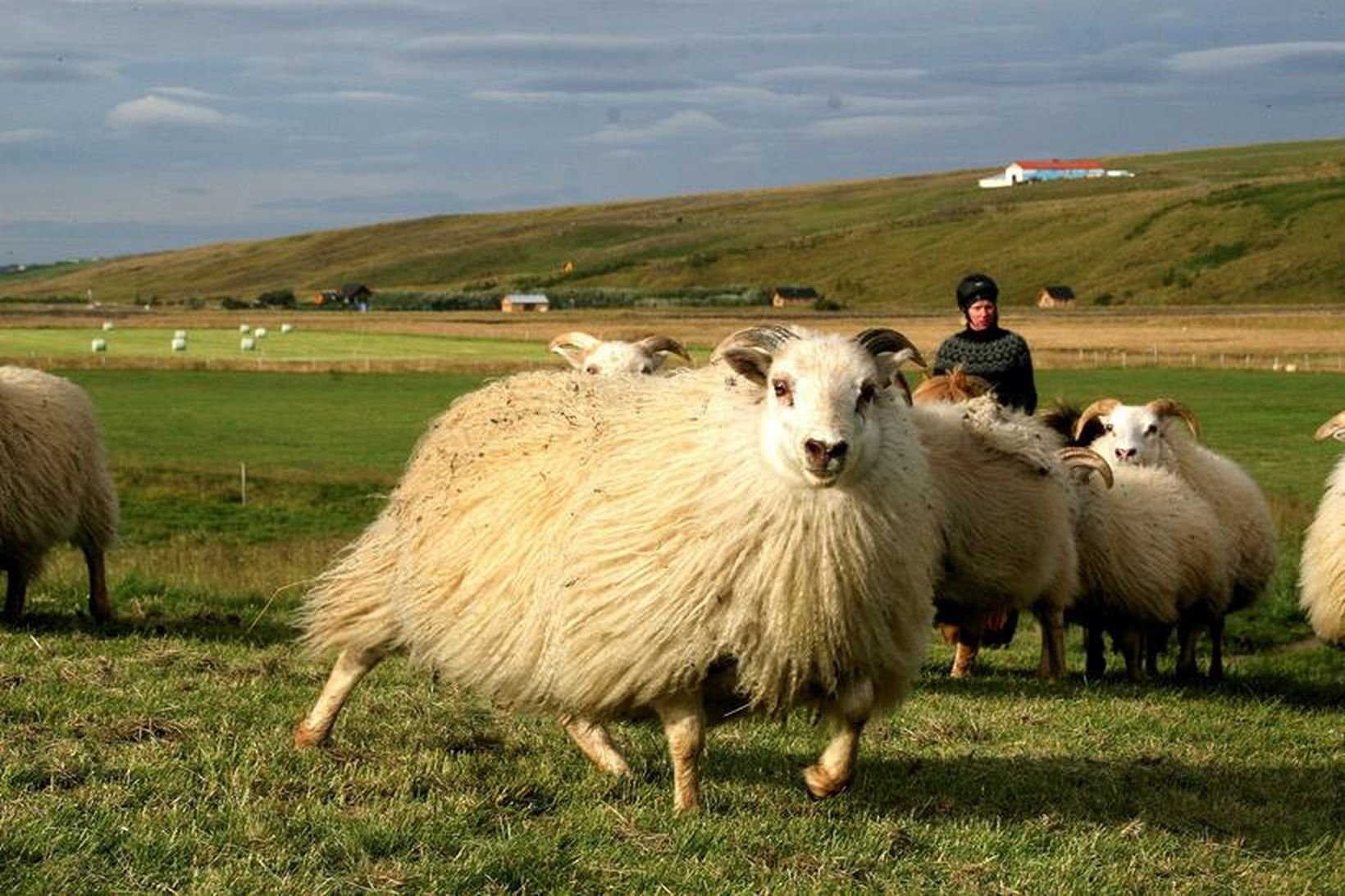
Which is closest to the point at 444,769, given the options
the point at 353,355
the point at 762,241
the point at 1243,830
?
the point at 1243,830

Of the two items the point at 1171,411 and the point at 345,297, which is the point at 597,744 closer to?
the point at 1171,411

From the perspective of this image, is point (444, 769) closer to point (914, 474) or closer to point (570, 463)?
point (570, 463)

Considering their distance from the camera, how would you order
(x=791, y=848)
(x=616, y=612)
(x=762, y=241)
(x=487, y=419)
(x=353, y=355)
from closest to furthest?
(x=791, y=848)
(x=616, y=612)
(x=487, y=419)
(x=353, y=355)
(x=762, y=241)

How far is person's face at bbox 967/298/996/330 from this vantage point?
40.5ft

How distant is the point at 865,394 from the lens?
6.77 m

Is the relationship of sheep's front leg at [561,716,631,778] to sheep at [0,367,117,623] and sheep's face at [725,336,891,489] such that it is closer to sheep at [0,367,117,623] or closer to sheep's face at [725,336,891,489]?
sheep's face at [725,336,891,489]

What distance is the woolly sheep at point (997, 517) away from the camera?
1089 centimetres

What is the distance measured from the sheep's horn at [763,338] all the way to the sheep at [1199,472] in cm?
707

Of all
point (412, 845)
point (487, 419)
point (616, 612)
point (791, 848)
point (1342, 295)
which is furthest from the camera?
point (1342, 295)

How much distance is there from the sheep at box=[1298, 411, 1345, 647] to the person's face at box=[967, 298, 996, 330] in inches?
96.9

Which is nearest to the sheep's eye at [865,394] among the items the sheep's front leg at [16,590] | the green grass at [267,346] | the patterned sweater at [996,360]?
the patterned sweater at [996,360]

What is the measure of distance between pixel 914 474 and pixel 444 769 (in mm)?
2330

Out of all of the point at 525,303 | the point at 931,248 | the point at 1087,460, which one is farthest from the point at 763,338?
the point at 931,248

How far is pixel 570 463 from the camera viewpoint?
7.49m
